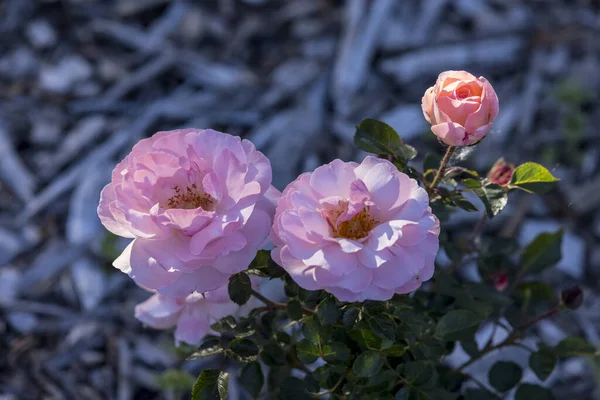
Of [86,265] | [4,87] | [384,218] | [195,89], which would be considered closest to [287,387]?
[384,218]

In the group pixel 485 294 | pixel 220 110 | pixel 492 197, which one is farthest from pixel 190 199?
pixel 220 110

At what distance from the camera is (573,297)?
3.76 feet

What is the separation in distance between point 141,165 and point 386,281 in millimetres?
329

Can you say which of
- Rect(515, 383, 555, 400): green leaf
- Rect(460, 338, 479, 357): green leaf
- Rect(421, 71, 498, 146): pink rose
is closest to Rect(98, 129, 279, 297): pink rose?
Rect(421, 71, 498, 146): pink rose

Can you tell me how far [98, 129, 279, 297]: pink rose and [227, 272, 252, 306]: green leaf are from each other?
2.6 inches

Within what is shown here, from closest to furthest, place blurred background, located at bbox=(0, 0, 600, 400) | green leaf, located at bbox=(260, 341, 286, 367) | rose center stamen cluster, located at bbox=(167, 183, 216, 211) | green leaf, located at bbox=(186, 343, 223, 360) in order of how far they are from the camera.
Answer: rose center stamen cluster, located at bbox=(167, 183, 216, 211) → green leaf, located at bbox=(186, 343, 223, 360) → green leaf, located at bbox=(260, 341, 286, 367) → blurred background, located at bbox=(0, 0, 600, 400)

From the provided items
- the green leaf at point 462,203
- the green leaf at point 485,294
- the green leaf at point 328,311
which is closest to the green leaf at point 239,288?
the green leaf at point 328,311

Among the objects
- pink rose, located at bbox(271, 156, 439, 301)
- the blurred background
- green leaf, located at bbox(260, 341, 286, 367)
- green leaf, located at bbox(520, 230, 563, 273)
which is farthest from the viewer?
the blurred background

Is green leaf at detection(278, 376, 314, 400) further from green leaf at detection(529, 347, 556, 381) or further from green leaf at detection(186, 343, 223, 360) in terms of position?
green leaf at detection(529, 347, 556, 381)

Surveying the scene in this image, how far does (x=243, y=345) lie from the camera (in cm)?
99

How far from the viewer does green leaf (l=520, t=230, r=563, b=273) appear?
1.31m

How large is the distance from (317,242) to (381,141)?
25 cm

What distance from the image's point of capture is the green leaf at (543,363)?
1.13m

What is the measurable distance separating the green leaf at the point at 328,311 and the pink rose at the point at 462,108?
253 mm
